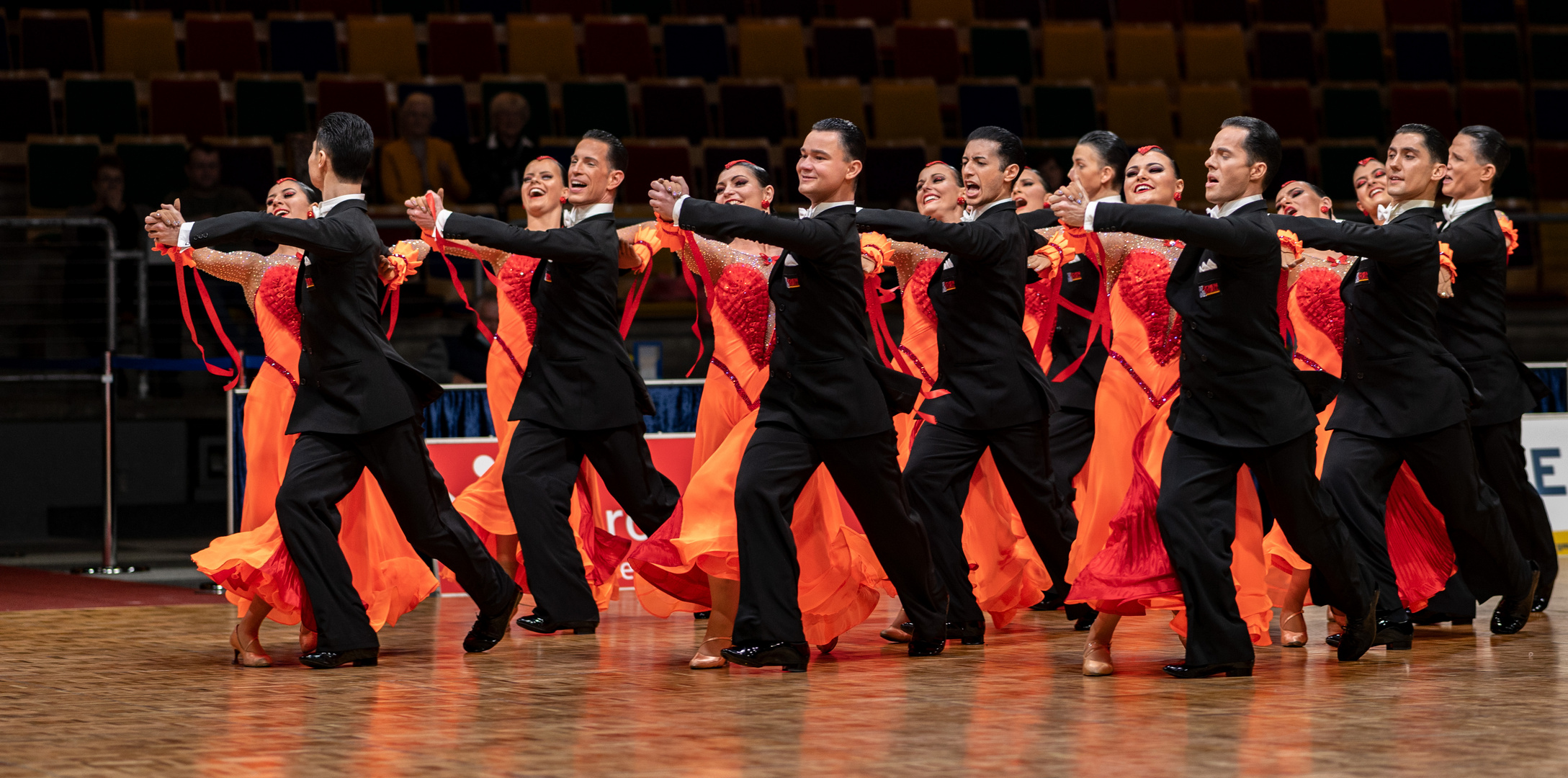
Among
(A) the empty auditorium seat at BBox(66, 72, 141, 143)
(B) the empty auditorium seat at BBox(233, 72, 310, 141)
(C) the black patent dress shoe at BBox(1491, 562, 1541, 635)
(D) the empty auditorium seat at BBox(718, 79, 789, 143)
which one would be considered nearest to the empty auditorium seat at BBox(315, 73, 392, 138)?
(B) the empty auditorium seat at BBox(233, 72, 310, 141)

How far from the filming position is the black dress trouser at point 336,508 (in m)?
5.34

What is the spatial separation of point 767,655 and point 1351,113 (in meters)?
9.61

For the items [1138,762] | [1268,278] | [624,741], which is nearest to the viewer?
[1138,762]

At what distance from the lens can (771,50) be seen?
42.0 ft

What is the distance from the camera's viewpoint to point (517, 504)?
607 centimetres

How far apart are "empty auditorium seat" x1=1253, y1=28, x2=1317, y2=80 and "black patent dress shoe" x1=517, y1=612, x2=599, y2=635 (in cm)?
927

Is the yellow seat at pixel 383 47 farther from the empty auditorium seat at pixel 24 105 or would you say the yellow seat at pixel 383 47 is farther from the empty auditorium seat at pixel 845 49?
the empty auditorium seat at pixel 845 49

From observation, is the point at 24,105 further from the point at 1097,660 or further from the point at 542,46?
the point at 1097,660

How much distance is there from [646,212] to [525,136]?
0.96 m

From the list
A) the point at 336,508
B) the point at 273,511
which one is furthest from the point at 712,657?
the point at 273,511

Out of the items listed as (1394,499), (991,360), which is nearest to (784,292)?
(991,360)

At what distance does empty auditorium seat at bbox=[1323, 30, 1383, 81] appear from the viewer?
45.0 ft

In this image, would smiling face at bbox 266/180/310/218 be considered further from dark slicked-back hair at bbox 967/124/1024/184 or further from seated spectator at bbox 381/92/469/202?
seated spectator at bbox 381/92/469/202

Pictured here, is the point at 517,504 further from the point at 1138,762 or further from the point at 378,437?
the point at 1138,762
